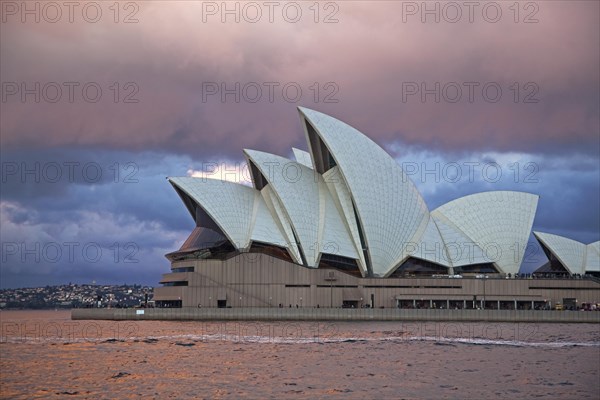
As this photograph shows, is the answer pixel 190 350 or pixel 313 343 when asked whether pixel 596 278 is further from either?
pixel 190 350

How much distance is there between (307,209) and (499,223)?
22.2 metres

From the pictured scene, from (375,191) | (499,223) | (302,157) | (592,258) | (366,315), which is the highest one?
(302,157)

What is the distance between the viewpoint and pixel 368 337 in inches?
2012

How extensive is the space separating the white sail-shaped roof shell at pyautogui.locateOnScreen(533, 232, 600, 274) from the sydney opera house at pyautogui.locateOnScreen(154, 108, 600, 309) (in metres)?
3.52

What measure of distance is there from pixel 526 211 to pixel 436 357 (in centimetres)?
5087

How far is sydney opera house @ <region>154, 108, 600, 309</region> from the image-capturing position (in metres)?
76.2

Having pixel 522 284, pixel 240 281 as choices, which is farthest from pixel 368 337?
pixel 522 284

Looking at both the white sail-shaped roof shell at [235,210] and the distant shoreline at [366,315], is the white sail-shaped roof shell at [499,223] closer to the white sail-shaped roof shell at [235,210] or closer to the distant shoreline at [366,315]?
the distant shoreline at [366,315]

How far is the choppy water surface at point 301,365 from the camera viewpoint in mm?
28625

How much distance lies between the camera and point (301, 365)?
118 ft

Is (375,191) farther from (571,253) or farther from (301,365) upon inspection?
(301,365)

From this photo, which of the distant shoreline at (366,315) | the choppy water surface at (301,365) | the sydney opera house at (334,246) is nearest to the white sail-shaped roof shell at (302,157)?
the sydney opera house at (334,246)

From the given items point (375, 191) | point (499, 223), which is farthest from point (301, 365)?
point (499, 223)

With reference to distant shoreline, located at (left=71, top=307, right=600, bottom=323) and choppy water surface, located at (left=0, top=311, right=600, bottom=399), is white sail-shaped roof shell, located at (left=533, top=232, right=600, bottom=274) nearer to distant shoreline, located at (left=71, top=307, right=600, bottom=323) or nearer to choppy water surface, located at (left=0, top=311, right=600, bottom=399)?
distant shoreline, located at (left=71, top=307, right=600, bottom=323)
